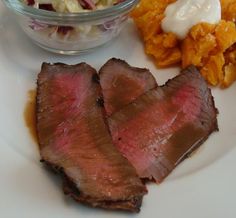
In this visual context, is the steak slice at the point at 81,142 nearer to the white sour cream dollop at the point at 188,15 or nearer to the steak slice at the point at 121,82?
the steak slice at the point at 121,82

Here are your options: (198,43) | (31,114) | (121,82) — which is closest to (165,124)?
(121,82)

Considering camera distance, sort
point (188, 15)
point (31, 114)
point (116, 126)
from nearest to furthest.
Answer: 1. point (116, 126)
2. point (31, 114)
3. point (188, 15)

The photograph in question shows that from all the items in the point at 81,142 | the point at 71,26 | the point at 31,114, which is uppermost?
the point at 71,26

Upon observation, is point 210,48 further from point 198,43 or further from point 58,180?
point 58,180

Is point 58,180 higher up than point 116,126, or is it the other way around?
point 116,126

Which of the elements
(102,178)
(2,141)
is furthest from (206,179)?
(2,141)

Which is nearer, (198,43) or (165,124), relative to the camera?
(165,124)

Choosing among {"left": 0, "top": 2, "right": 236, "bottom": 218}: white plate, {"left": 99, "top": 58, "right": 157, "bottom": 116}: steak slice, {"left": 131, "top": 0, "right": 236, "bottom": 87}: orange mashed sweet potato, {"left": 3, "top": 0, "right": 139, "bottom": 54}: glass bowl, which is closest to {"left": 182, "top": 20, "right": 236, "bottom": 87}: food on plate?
{"left": 131, "top": 0, "right": 236, "bottom": 87}: orange mashed sweet potato
